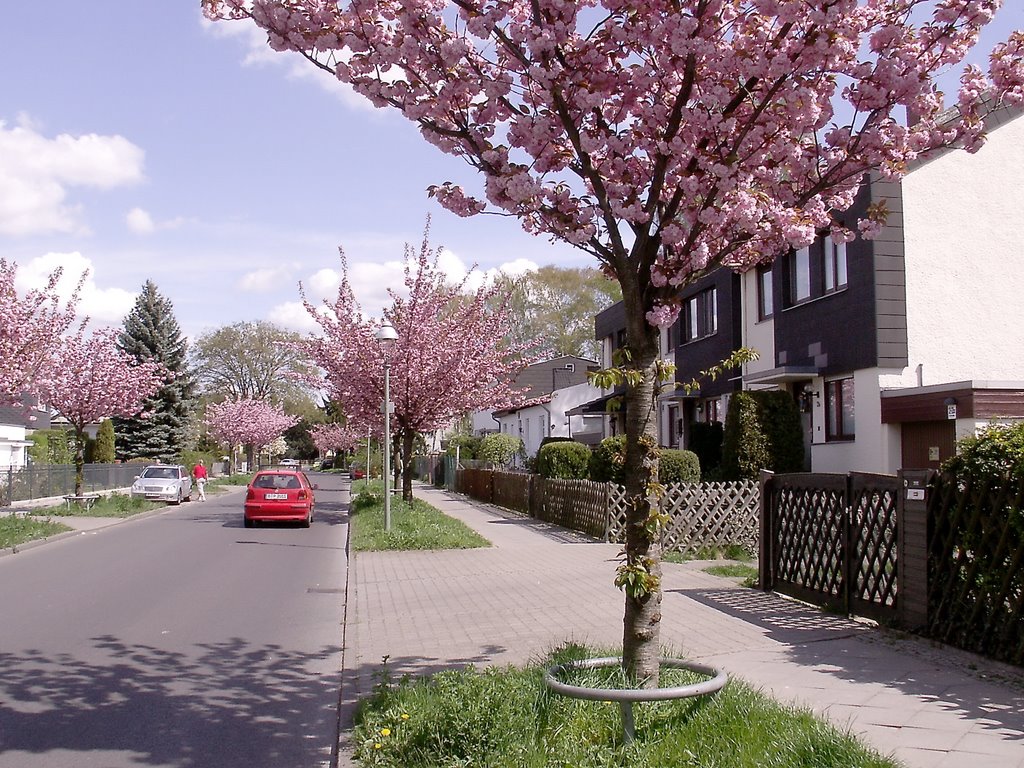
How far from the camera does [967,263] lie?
17688mm

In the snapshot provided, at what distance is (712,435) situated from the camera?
24.6 m

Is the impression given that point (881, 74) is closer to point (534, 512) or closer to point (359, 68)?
point (359, 68)

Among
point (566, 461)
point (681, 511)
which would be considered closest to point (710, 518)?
point (681, 511)

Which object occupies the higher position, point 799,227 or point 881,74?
point 881,74

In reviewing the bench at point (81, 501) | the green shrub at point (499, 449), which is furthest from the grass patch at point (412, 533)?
the green shrub at point (499, 449)

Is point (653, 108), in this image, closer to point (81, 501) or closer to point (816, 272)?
point (816, 272)

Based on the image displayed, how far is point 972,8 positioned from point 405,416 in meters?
20.9

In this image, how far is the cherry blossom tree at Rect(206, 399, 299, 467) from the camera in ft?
213

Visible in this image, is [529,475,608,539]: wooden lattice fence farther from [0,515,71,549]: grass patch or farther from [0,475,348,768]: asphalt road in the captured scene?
[0,515,71,549]: grass patch

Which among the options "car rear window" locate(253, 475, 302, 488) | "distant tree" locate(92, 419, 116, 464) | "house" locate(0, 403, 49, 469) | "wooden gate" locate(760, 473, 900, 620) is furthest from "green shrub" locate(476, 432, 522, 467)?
"wooden gate" locate(760, 473, 900, 620)

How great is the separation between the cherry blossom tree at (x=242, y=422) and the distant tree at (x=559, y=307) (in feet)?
63.0

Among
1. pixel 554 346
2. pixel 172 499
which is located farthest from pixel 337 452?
pixel 172 499

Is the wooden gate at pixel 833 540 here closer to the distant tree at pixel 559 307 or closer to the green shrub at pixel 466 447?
the green shrub at pixel 466 447

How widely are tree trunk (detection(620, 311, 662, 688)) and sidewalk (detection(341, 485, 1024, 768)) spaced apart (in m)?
1.23
